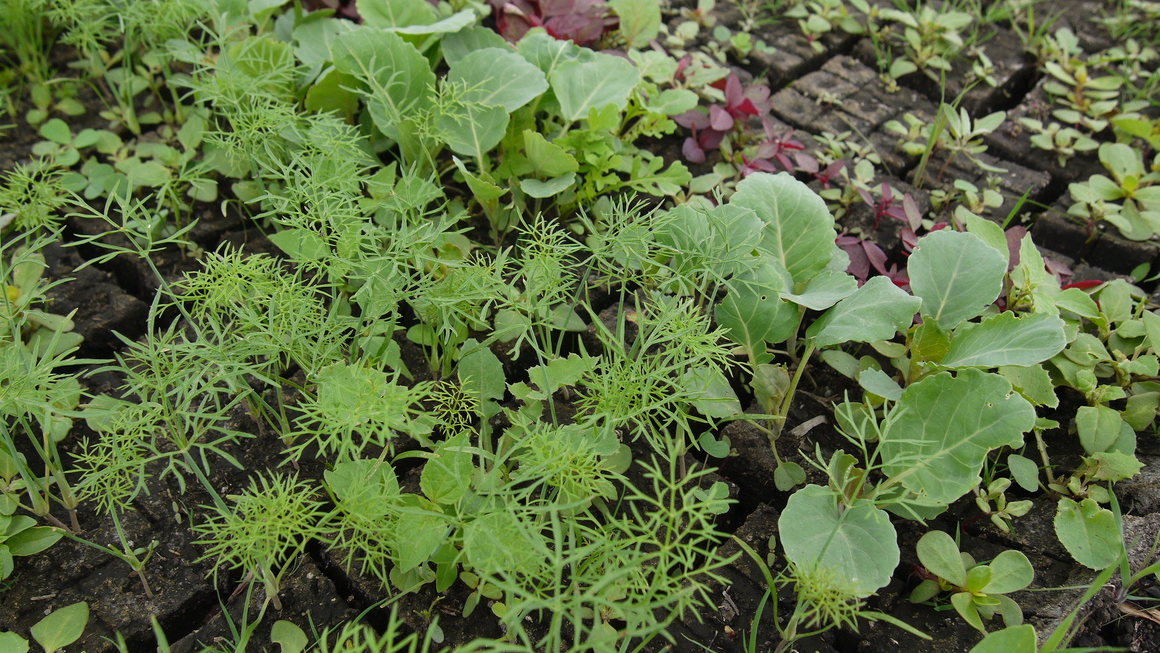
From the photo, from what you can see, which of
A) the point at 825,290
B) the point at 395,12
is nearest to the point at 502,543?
the point at 825,290

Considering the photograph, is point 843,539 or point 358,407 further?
point 843,539

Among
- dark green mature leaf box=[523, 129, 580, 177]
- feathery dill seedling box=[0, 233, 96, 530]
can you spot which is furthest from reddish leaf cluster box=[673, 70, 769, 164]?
feathery dill seedling box=[0, 233, 96, 530]

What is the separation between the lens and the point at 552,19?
246cm

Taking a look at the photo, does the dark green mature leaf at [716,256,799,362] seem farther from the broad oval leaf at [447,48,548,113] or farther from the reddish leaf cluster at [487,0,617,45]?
the reddish leaf cluster at [487,0,617,45]

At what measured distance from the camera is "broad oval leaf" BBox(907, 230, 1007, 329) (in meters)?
1.77

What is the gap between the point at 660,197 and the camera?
A: 2.26 m

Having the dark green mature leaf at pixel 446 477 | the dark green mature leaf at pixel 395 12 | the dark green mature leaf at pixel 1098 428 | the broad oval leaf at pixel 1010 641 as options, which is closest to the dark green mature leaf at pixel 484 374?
the dark green mature leaf at pixel 446 477

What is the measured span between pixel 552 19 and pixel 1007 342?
1.54 meters

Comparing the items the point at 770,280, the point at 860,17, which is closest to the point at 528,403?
the point at 770,280

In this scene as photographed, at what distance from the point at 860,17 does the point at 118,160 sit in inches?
94.6

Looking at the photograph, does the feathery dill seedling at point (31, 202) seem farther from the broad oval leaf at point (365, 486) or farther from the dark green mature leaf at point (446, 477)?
the dark green mature leaf at point (446, 477)

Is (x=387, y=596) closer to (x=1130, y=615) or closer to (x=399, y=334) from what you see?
(x=399, y=334)

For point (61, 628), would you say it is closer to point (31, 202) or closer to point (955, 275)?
point (31, 202)

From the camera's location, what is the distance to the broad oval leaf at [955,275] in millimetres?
1774
